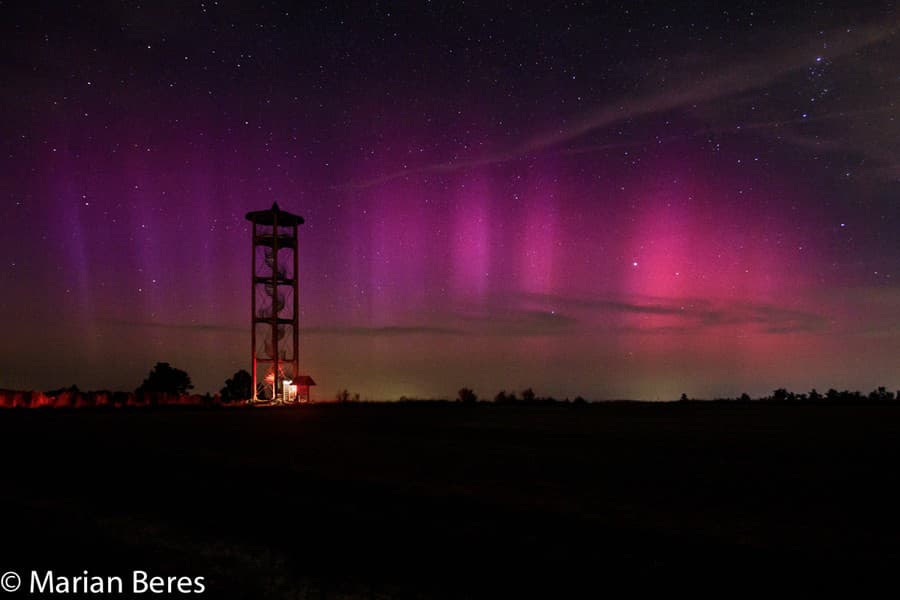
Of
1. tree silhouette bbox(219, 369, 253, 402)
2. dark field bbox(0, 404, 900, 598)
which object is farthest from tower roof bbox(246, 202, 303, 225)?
dark field bbox(0, 404, 900, 598)

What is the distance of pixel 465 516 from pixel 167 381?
67975 mm

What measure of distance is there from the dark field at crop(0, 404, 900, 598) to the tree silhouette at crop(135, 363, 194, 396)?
55146 mm

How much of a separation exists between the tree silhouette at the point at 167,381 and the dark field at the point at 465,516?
181ft

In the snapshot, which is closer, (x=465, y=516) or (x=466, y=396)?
(x=465, y=516)

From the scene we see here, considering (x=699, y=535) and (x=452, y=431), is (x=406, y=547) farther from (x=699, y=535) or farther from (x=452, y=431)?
(x=452, y=431)

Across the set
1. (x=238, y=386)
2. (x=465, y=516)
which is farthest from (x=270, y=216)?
(x=465, y=516)

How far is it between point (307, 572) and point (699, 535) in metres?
4.35

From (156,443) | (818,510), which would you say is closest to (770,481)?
(818,510)

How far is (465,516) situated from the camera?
944 centimetres

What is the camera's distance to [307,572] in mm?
7121

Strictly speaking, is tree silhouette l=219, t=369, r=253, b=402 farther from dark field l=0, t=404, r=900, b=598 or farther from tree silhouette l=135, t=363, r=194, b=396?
dark field l=0, t=404, r=900, b=598

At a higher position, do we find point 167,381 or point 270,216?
point 270,216

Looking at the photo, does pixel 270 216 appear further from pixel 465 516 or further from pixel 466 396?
pixel 465 516

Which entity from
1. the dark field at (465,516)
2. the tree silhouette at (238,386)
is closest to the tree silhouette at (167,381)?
the tree silhouette at (238,386)
